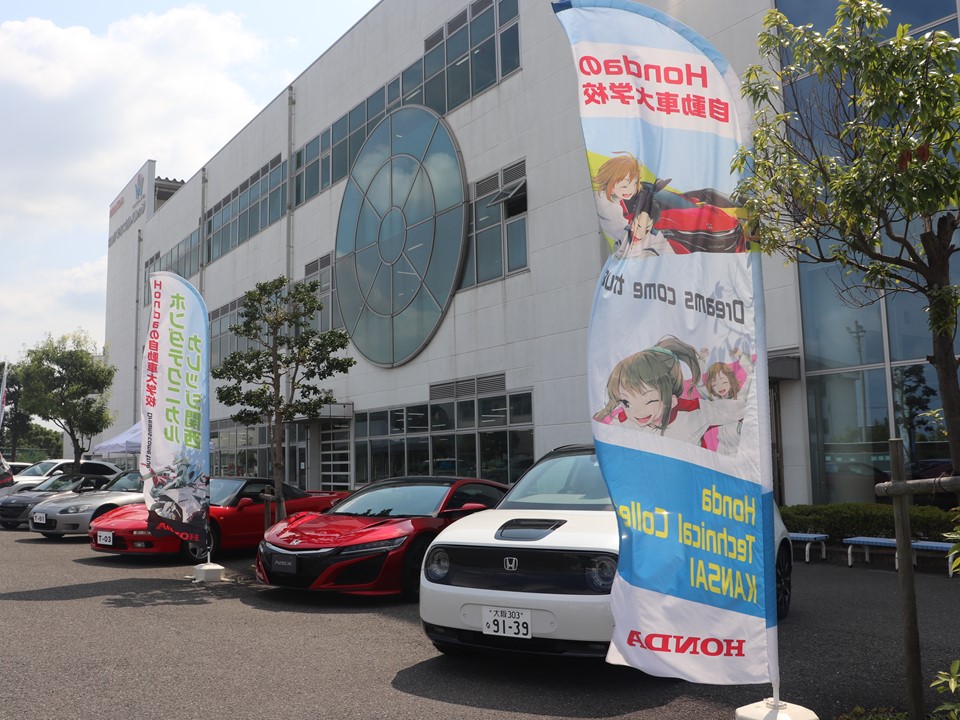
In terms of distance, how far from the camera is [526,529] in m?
5.73

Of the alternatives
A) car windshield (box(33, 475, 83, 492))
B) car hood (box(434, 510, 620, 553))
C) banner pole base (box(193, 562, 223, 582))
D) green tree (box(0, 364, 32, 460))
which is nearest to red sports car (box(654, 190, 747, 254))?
car hood (box(434, 510, 620, 553))

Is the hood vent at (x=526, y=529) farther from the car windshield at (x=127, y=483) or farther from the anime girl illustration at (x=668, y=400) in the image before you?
the car windshield at (x=127, y=483)

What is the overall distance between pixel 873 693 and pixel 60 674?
5193mm

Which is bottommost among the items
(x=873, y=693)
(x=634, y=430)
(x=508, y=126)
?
(x=873, y=693)

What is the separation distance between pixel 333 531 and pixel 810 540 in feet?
22.6

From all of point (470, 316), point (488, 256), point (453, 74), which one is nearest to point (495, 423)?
point (470, 316)

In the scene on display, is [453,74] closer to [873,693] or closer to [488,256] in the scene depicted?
[488,256]

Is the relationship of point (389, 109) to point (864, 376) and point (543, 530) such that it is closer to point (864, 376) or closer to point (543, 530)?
point (864, 376)

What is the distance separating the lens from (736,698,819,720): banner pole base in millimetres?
3879

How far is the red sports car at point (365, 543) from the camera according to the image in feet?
27.1

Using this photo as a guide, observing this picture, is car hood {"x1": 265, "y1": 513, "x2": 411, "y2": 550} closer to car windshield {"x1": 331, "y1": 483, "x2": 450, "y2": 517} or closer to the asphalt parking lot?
car windshield {"x1": 331, "y1": 483, "x2": 450, "y2": 517}

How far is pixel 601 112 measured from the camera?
432cm

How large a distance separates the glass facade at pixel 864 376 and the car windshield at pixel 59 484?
1619cm

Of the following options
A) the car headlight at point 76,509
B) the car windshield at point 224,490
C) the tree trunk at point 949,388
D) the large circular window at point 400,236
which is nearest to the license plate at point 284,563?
the car windshield at point 224,490
